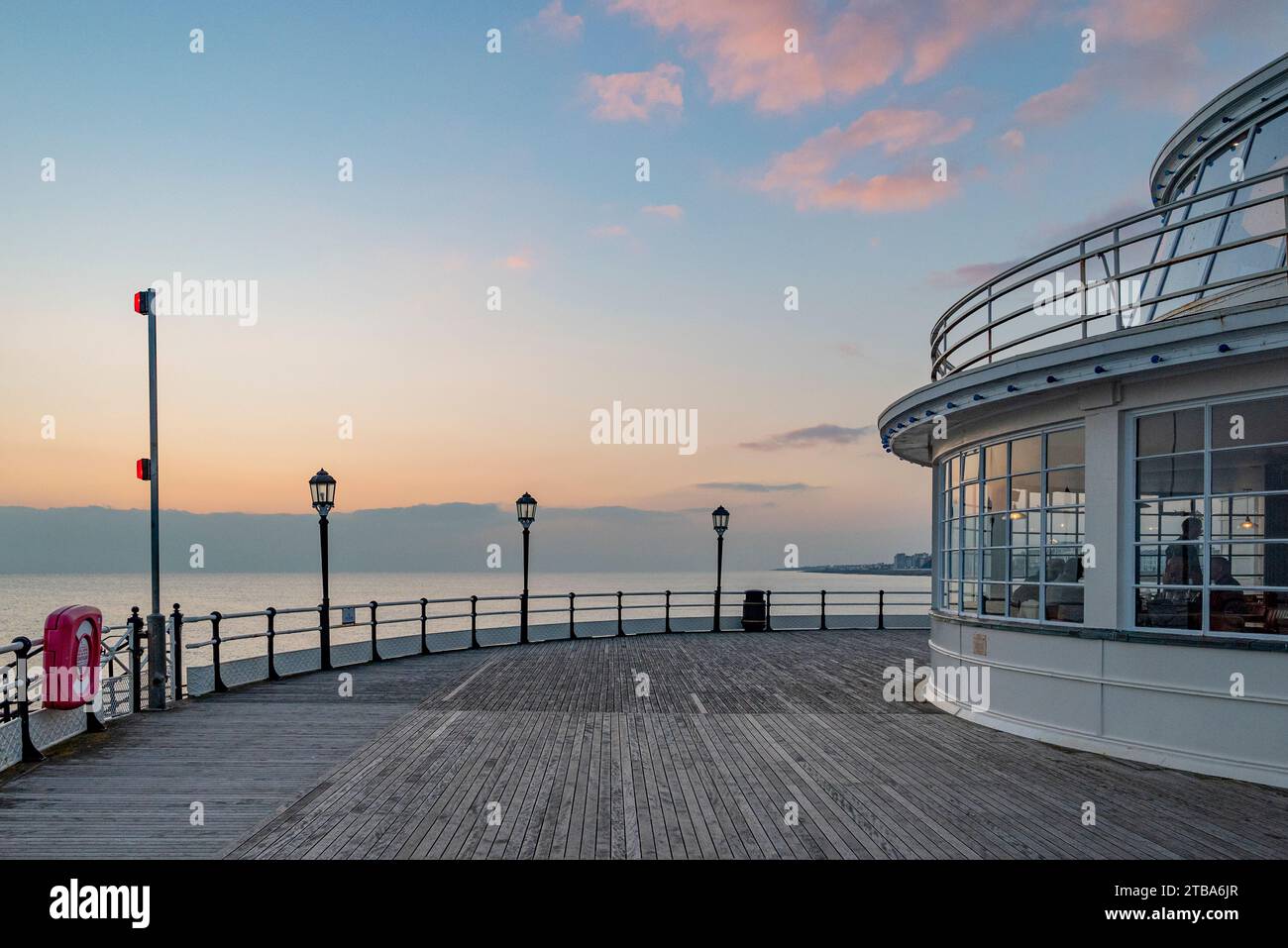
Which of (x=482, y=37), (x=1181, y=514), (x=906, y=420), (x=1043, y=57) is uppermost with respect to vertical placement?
(x=1043, y=57)

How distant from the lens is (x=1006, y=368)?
29.4ft

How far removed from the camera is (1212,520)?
779 centimetres

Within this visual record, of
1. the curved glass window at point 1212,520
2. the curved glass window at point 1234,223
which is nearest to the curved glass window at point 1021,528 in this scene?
the curved glass window at point 1212,520

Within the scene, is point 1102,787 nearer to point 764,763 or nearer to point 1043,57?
point 764,763

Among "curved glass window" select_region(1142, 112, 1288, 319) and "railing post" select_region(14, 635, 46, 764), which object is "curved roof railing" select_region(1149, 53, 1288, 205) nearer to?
"curved glass window" select_region(1142, 112, 1288, 319)

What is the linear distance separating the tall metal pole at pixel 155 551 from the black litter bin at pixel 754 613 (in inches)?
586

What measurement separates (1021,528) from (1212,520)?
214cm

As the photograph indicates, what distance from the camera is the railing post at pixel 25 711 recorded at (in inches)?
293

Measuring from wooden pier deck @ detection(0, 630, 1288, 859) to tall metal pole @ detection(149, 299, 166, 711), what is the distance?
0.40 meters

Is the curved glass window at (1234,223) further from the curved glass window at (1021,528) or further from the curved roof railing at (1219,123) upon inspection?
the curved glass window at (1021,528)

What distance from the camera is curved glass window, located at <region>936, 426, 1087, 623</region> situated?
9.03 meters
